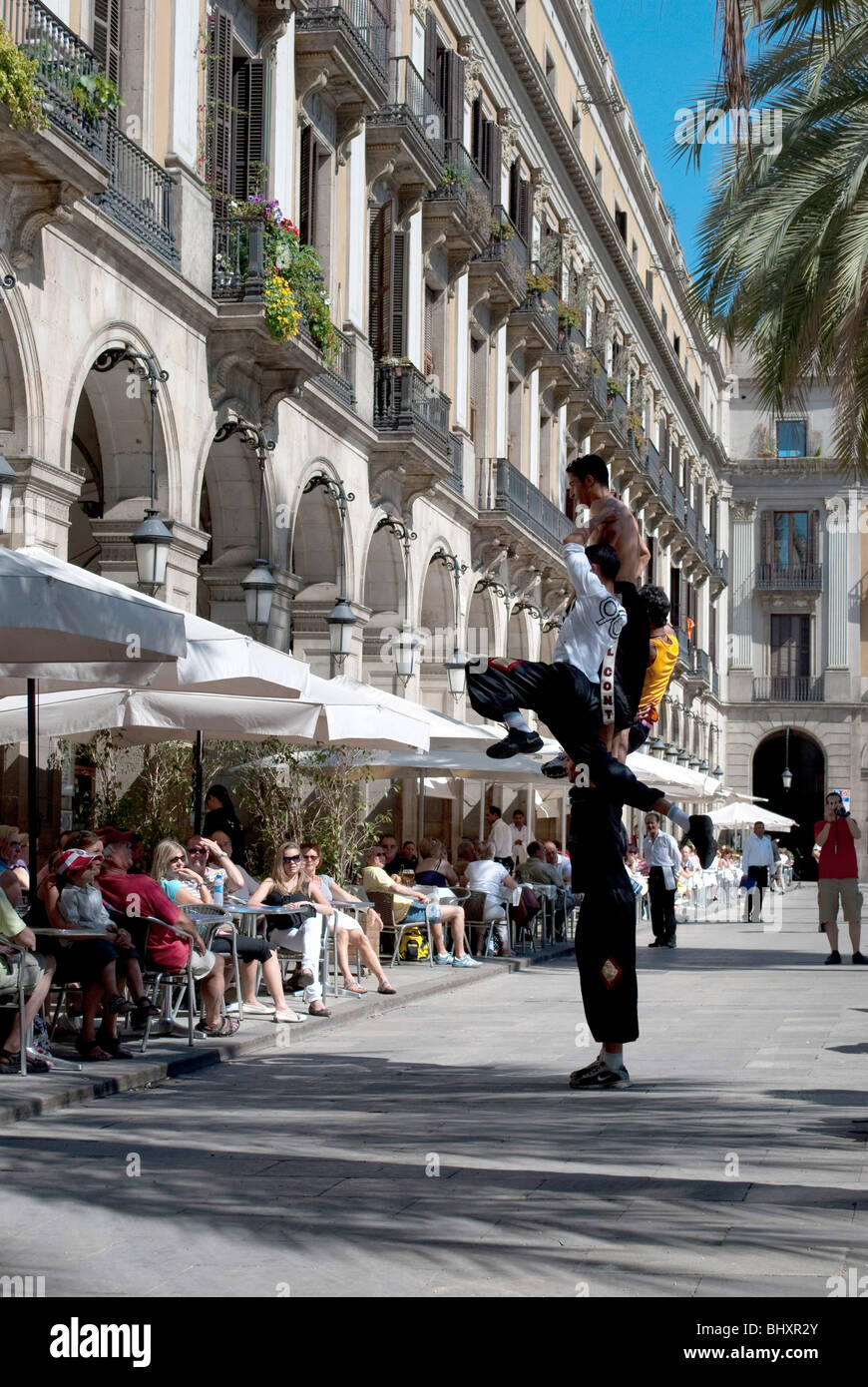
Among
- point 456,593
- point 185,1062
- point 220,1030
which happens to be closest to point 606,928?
point 185,1062

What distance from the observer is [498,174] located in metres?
32.4

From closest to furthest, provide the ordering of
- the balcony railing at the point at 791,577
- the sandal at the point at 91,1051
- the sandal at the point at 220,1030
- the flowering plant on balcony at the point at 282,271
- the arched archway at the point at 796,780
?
the sandal at the point at 91,1051, the sandal at the point at 220,1030, the flowering plant on balcony at the point at 282,271, the balcony railing at the point at 791,577, the arched archway at the point at 796,780

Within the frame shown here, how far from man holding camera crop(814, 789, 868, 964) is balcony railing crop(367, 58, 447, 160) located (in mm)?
11305

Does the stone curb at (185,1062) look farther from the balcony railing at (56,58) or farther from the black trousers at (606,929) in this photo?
the balcony railing at (56,58)

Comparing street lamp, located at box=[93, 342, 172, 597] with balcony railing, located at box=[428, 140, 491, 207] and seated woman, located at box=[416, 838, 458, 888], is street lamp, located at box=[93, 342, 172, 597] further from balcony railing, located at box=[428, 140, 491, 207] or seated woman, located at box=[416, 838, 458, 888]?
balcony railing, located at box=[428, 140, 491, 207]

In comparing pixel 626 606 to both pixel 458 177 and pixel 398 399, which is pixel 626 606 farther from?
pixel 458 177

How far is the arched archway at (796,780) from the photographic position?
63188mm

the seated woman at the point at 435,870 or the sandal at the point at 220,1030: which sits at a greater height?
the seated woman at the point at 435,870

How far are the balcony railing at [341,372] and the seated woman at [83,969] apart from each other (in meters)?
13.1

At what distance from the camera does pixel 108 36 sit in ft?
56.5

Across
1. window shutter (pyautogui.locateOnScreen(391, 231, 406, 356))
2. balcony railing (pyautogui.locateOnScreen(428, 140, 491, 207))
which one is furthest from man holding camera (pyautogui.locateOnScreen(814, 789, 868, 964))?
balcony railing (pyautogui.locateOnScreen(428, 140, 491, 207))

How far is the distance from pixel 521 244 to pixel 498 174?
1.53 metres

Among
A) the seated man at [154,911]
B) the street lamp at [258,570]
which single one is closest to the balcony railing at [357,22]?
the street lamp at [258,570]

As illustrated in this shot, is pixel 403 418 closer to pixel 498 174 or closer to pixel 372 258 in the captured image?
pixel 372 258
